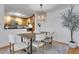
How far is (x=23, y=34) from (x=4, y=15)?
1.64 feet

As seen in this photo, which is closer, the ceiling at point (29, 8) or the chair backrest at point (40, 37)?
the ceiling at point (29, 8)

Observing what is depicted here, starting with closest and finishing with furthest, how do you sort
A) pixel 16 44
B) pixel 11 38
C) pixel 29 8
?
pixel 29 8
pixel 11 38
pixel 16 44

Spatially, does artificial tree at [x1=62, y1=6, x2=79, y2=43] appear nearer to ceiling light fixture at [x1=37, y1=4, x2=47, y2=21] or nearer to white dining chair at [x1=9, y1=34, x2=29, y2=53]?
ceiling light fixture at [x1=37, y1=4, x2=47, y2=21]

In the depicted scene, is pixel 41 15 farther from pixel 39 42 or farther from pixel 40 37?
pixel 39 42

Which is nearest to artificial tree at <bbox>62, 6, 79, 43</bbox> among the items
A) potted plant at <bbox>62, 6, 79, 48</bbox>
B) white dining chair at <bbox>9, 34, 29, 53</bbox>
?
potted plant at <bbox>62, 6, 79, 48</bbox>

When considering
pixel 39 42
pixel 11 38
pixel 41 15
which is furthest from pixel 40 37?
pixel 11 38

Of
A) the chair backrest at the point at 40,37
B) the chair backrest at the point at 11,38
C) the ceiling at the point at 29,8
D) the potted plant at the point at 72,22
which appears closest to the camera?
the ceiling at the point at 29,8

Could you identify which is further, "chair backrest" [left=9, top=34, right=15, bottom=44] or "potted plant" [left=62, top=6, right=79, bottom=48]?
"potted plant" [left=62, top=6, right=79, bottom=48]

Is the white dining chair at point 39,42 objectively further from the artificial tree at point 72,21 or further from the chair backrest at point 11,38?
the artificial tree at point 72,21

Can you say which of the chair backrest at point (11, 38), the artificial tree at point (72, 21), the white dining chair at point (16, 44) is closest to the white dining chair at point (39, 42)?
the white dining chair at point (16, 44)

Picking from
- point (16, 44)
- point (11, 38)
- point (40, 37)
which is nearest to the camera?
point (11, 38)
